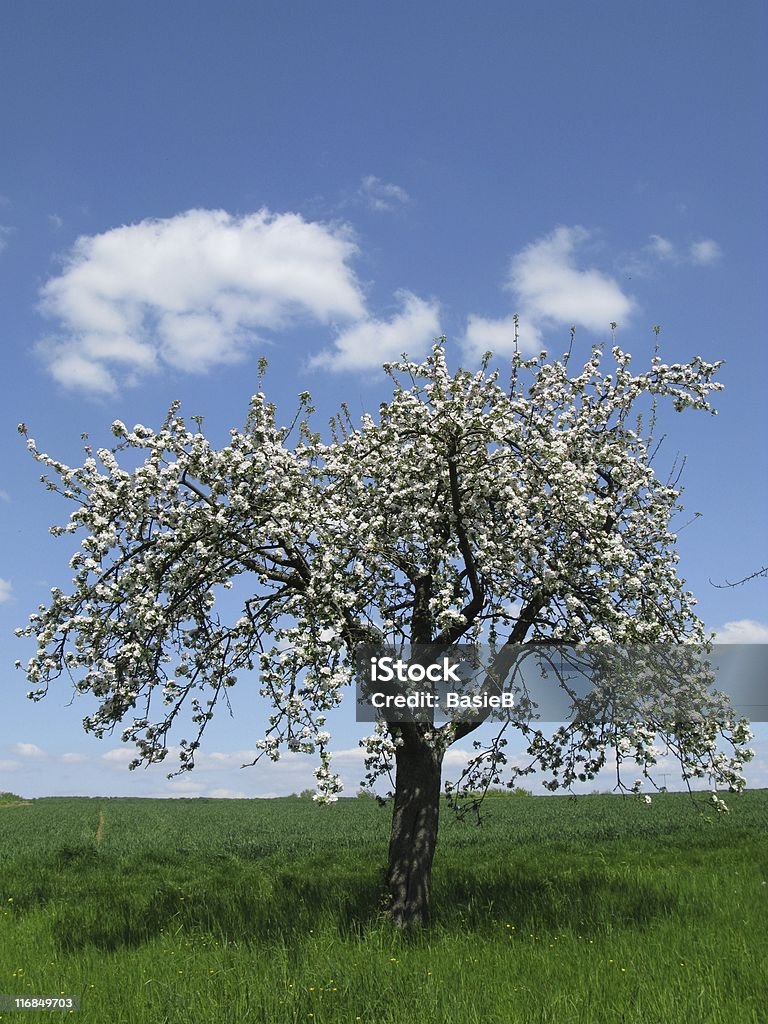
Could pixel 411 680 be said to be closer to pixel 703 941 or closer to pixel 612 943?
pixel 612 943

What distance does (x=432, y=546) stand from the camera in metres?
14.2

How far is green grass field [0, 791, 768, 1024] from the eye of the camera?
10.9m

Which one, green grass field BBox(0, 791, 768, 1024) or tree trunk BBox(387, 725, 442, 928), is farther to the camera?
tree trunk BBox(387, 725, 442, 928)

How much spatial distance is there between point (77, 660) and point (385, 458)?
6.32 m

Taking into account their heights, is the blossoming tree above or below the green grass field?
above

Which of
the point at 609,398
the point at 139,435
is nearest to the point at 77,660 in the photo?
the point at 139,435

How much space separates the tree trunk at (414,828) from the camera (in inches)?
579

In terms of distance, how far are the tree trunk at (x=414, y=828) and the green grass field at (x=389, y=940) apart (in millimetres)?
510

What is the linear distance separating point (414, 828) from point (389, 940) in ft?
6.03

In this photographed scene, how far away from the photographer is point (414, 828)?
585 inches

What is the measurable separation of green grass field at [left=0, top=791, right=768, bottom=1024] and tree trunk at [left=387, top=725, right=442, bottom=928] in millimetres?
510

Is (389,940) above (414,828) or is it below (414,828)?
below

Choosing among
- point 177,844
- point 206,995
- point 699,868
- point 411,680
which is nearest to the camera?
point 206,995

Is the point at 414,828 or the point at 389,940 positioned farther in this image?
the point at 414,828
